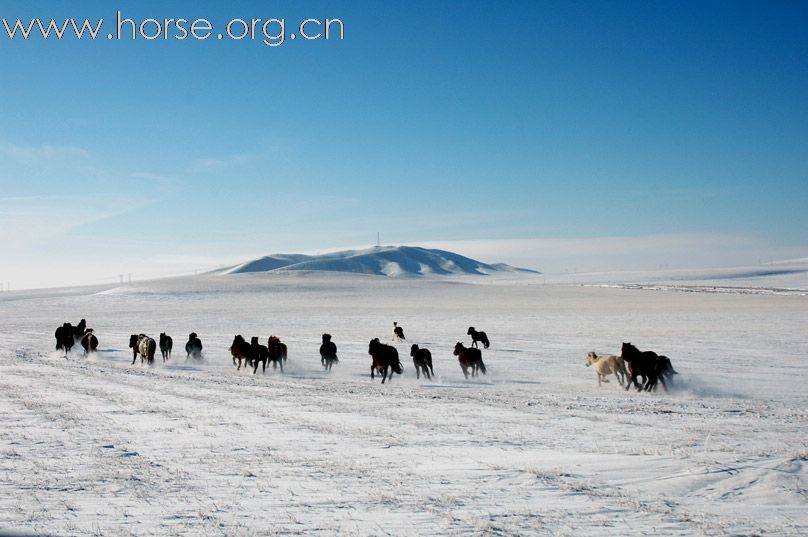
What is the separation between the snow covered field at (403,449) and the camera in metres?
5.86

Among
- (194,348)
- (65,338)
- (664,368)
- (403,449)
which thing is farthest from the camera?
(65,338)

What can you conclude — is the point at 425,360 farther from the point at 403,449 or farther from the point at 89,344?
the point at 89,344

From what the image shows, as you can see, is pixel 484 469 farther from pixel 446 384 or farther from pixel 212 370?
pixel 212 370

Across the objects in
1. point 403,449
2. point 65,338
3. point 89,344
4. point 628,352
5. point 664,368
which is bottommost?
point 403,449

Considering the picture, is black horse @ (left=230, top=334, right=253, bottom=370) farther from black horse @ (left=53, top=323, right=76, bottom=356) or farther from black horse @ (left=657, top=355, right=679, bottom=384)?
black horse @ (left=657, top=355, right=679, bottom=384)

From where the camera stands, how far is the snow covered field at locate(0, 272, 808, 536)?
231 inches

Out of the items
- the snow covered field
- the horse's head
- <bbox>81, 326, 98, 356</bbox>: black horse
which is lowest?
the snow covered field

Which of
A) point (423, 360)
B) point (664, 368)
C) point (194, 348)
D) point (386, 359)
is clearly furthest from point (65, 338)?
point (664, 368)

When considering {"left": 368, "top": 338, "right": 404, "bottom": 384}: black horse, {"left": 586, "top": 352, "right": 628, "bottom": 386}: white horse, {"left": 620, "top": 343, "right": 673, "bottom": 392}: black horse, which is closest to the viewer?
{"left": 620, "top": 343, "right": 673, "bottom": 392}: black horse

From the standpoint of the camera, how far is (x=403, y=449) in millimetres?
8289

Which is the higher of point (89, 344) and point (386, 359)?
point (386, 359)

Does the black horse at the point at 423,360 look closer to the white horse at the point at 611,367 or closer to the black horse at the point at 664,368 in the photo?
the white horse at the point at 611,367

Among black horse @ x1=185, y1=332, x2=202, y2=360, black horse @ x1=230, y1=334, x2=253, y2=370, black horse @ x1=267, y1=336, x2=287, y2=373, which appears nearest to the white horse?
black horse @ x1=267, y1=336, x2=287, y2=373

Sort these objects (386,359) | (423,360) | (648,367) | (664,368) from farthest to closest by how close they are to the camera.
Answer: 1. (423,360)
2. (386,359)
3. (664,368)
4. (648,367)
